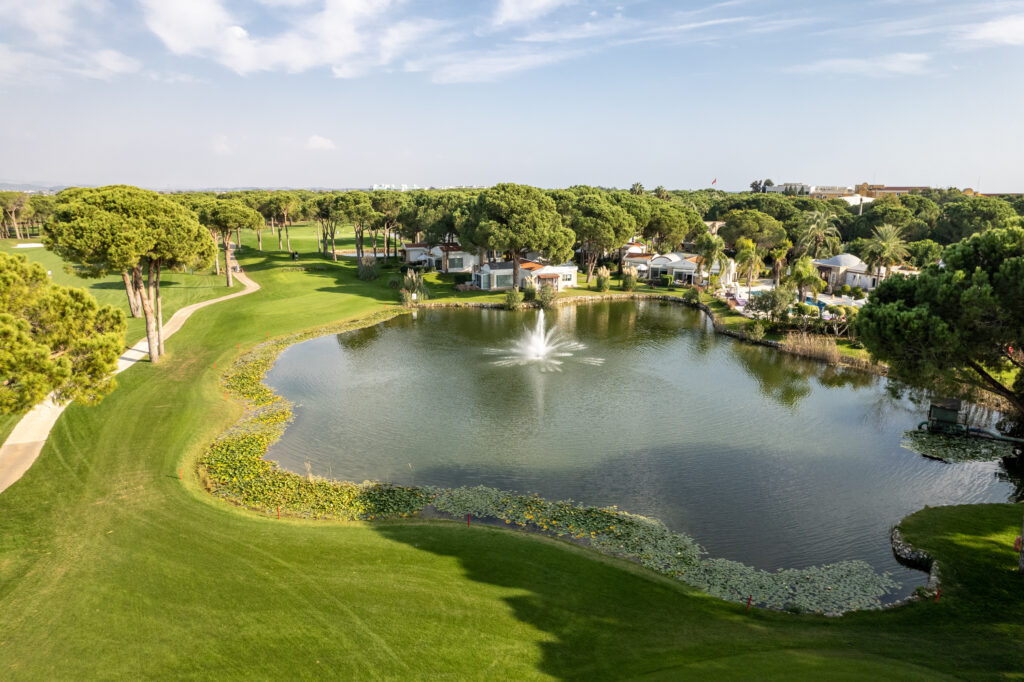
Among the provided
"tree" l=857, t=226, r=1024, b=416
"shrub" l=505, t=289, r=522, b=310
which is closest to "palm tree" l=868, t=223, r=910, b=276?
"shrub" l=505, t=289, r=522, b=310

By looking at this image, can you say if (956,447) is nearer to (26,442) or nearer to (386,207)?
(26,442)

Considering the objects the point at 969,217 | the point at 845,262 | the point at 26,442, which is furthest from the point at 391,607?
the point at 969,217

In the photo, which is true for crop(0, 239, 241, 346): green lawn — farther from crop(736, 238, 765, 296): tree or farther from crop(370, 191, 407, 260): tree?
crop(736, 238, 765, 296): tree

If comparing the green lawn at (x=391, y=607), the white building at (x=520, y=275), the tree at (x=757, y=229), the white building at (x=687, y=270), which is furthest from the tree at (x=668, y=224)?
the green lawn at (x=391, y=607)

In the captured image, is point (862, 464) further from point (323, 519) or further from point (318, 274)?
point (318, 274)

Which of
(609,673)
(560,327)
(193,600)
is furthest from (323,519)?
(560,327)
